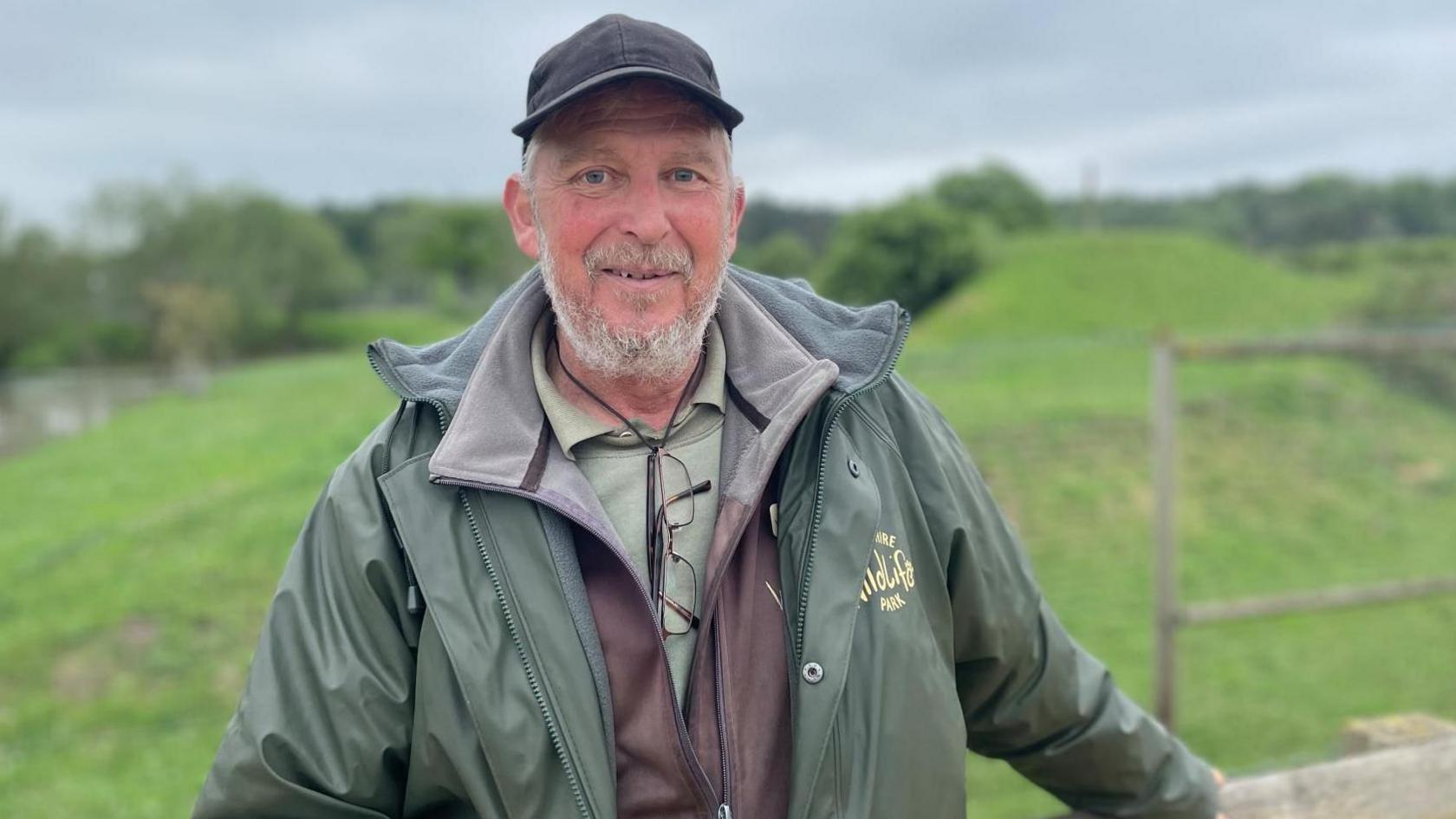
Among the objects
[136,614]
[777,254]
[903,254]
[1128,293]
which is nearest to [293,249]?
[903,254]

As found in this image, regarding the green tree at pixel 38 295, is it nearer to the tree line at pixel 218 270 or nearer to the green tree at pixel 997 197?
the tree line at pixel 218 270

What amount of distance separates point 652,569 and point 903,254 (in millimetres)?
24703

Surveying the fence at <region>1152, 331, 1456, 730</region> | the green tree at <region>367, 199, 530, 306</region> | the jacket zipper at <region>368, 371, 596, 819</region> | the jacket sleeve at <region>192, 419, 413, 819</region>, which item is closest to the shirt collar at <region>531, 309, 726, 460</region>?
the jacket zipper at <region>368, 371, 596, 819</region>

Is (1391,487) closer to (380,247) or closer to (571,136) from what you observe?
(571,136)

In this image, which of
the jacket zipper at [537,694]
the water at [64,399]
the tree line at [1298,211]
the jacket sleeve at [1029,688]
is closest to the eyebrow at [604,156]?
the jacket sleeve at [1029,688]

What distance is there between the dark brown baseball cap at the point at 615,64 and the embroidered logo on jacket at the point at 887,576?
0.80 m

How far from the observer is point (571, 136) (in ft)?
6.90

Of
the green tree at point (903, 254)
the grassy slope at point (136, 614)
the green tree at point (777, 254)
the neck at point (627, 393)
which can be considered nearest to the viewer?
the neck at point (627, 393)

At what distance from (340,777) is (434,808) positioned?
0.20 meters

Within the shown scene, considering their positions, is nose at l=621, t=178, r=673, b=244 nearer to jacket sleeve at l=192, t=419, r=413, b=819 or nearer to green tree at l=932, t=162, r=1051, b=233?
jacket sleeve at l=192, t=419, r=413, b=819

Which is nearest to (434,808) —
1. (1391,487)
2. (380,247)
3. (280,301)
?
(1391,487)

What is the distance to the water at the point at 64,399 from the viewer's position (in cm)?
2502

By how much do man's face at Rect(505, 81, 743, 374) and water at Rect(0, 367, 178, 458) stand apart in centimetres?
2268

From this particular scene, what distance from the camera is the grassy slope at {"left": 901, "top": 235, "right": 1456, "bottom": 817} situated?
23.2 feet
